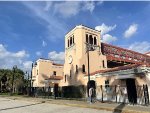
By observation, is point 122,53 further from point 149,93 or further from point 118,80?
point 149,93

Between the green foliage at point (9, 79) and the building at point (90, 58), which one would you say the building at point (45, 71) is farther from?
the building at point (90, 58)

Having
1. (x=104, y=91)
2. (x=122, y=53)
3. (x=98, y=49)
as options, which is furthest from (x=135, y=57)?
(x=104, y=91)

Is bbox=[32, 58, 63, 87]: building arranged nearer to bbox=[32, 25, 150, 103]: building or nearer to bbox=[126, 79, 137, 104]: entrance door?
bbox=[32, 25, 150, 103]: building

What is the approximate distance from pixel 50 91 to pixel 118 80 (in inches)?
668

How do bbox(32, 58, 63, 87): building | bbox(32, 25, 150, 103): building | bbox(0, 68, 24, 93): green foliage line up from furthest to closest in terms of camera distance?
bbox(0, 68, 24, 93): green foliage < bbox(32, 58, 63, 87): building < bbox(32, 25, 150, 103): building

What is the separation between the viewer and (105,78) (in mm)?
28094

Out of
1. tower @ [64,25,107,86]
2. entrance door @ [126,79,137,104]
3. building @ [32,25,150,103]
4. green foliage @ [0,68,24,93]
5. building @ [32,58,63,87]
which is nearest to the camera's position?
entrance door @ [126,79,137,104]

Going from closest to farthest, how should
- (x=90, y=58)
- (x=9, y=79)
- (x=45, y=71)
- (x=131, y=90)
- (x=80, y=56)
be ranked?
(x=131, y=90)
(x=80, y=56)
(x=90, y=58)
(x=45, y=71)
(x=9, y=79)

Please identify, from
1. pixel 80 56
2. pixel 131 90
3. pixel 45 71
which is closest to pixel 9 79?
pixel 45 71

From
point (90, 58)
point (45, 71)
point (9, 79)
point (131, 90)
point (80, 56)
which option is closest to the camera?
point (131, 90)

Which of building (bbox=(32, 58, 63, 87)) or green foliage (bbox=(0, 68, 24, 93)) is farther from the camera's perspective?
green foliage (bbox=(0, 68, 24, 93))

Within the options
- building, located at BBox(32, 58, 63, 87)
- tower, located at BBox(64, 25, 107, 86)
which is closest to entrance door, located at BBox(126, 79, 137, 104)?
tower, located at BBox(64, 25, 107, 86)

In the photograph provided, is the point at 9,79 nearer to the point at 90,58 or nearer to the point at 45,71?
the point at 45,71

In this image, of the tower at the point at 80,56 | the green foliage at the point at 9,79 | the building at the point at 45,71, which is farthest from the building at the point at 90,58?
the green foliage at the point at 9,79
